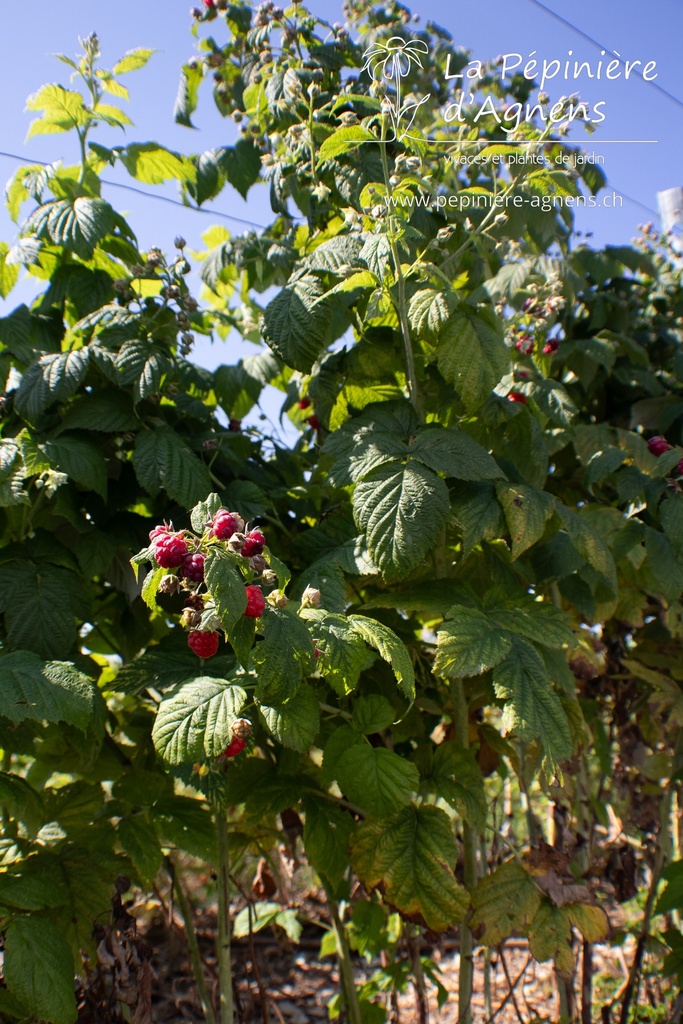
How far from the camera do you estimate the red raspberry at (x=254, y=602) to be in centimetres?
108

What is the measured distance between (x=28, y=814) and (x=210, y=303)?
162 cm

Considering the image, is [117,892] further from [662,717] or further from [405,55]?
[405,55]

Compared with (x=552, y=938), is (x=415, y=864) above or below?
above

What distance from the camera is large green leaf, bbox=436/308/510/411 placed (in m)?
1.48

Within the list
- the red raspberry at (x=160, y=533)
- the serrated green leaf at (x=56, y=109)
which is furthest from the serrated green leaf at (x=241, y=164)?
the red raspberry at (x=160, y=533)

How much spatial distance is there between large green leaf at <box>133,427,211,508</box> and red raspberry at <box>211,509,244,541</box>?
0.42 metres

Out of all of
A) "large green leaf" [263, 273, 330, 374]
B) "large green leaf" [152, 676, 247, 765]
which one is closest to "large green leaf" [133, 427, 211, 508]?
"large green leaf" [263, 273, 330, 374]

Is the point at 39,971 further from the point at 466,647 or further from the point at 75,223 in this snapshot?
the point at 75,223

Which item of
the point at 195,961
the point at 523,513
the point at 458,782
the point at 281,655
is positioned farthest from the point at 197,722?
the point at 195,961

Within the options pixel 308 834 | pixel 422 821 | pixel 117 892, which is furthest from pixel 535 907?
pixel 117 892

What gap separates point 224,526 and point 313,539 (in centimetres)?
57

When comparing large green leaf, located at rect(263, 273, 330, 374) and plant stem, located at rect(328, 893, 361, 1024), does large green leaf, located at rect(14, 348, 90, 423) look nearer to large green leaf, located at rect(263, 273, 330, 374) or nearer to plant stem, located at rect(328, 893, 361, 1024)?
large green leaf, located at rect(263, 273, 330, 374)

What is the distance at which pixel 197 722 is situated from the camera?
1201mm

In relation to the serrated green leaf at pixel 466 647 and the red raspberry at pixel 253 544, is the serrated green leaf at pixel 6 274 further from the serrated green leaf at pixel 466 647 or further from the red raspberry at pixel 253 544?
the serrated green leaf at pixel 466 647
